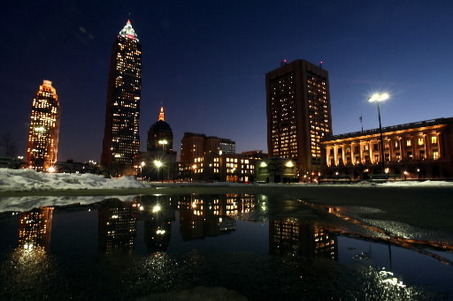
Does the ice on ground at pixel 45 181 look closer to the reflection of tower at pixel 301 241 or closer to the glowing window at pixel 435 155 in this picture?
the reflection of tower at pixel 301 241

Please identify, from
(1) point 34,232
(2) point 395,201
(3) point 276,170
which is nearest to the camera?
(1) point 34,232

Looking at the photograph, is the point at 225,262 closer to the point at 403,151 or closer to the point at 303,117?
the point at 403,151

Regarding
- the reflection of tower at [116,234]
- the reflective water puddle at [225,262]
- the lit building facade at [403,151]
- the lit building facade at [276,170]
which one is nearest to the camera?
the reflective water puddle at [225,262]

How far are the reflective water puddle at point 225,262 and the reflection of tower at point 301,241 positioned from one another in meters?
0.02

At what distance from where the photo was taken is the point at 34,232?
4.61m

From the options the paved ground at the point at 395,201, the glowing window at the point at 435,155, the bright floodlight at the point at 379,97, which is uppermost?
the bright floodlight at the point at 379,97

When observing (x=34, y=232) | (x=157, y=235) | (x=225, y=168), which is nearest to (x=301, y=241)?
(x=157, y=235)

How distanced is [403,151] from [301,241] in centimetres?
11273

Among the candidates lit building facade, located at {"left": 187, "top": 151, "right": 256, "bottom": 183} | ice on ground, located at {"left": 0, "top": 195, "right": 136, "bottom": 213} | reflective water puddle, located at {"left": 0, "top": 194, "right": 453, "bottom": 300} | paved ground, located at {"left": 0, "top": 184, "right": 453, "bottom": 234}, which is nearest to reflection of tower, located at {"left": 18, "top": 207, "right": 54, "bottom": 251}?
reflective water puddle, located at {"left": 0, "top": 194, "right": 453, "bottom": 300}

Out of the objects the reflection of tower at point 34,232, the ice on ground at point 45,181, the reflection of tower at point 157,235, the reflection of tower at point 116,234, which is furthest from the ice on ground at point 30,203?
the ice on ground at point 45,181

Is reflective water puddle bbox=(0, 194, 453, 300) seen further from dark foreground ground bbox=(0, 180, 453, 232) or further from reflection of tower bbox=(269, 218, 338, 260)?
dark foreground ground bbox=(0, 180, 453, 232)

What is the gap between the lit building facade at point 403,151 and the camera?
280 ft

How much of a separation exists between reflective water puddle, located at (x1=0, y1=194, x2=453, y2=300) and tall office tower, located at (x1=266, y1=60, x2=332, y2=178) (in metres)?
175

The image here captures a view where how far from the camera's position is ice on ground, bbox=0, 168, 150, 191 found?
16953 mm
